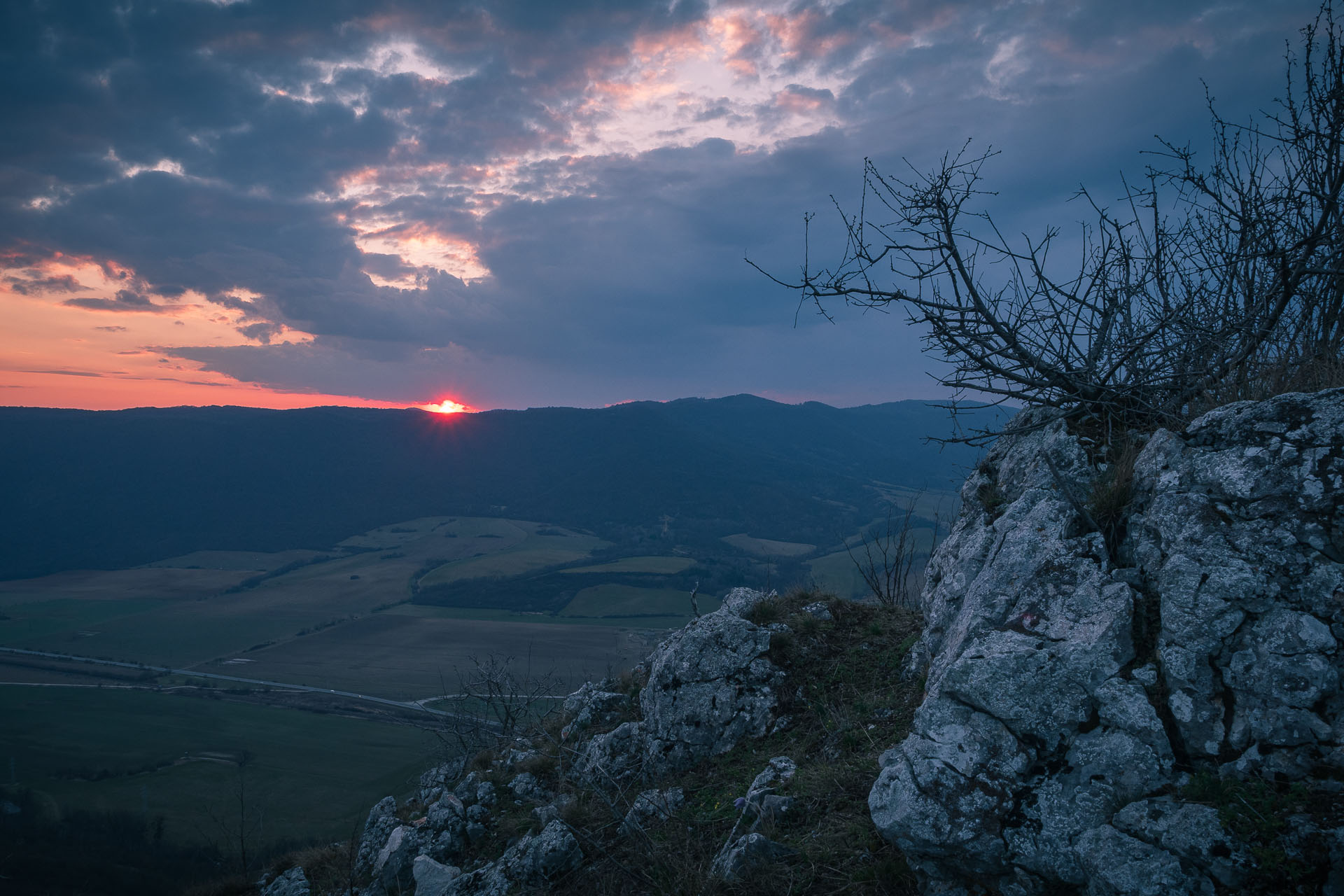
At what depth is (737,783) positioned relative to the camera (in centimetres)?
662

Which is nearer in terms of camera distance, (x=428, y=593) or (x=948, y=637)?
(x=948, y=637)

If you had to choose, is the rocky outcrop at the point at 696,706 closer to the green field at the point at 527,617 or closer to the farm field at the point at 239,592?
the green field at the point at 527,617

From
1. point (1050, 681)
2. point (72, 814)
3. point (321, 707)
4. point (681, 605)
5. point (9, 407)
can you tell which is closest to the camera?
point (1050, 681)

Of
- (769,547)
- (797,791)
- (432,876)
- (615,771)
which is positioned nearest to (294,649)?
(769,547)

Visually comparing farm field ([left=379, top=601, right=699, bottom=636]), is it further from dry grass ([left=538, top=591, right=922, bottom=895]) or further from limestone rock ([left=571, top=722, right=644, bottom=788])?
dry grass ([left=538, top=591, right=922, bottom=895])

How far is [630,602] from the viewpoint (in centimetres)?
8506

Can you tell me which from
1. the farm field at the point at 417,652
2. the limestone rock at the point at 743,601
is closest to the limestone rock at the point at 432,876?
the limestone rock at the point at 743,601

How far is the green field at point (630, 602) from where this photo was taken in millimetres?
79812

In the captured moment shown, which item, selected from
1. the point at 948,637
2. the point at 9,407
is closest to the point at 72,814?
the point at 948,637

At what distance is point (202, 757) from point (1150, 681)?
62.5m

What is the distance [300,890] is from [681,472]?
622ft

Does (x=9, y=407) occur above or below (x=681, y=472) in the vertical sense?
above

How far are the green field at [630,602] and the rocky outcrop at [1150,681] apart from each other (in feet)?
236

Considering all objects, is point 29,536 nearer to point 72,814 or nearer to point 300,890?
point 72,814
